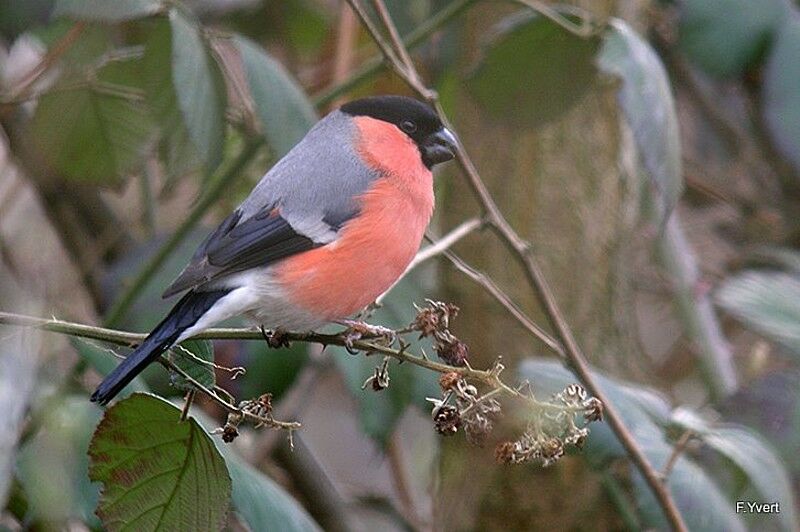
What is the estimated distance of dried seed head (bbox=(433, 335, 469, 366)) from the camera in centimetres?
105

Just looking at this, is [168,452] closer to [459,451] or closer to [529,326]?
[529,326]

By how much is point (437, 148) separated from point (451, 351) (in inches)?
23.2

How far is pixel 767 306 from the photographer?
1.85 m

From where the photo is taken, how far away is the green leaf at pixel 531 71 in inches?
69.0

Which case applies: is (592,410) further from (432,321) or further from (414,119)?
(414,119)

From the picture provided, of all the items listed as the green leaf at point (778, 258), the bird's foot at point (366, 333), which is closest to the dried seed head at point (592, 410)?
the bird's foot at point (366, 333)

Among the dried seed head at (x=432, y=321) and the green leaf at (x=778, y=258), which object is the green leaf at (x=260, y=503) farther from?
the green leaf at (x=778, y=258)

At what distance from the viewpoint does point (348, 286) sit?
52.9 inches

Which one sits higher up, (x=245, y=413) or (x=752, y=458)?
(x=245, y=413)

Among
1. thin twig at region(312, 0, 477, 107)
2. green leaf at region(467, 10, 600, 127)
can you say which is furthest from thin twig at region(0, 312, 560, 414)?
green leaf at region(467, 10, 600, 127)

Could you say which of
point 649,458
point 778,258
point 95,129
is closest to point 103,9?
point 95,129

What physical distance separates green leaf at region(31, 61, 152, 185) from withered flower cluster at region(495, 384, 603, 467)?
3.23 feet

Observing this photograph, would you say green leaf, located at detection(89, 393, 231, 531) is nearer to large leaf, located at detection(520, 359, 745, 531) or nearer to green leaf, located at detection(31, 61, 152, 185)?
large leaf, located at detection(520, 359, 745, 531)

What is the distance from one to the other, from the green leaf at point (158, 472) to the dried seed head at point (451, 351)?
0.21 m
